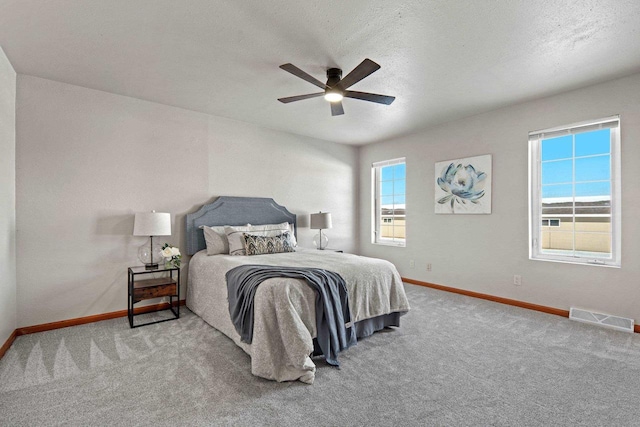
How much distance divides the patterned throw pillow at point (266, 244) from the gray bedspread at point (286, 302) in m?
0.22

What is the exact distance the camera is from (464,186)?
4.52m

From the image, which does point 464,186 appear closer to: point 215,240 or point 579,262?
point 579,262

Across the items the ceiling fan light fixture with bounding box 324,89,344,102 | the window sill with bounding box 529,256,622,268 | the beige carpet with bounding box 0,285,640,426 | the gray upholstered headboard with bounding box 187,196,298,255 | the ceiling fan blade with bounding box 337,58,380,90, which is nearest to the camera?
the beige carpet with bounding box 0,285,640,426

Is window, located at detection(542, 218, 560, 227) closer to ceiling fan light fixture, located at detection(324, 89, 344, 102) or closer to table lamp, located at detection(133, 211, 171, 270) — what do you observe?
ceiling fan light fixture, located at detection(324, 89, 344, 102)

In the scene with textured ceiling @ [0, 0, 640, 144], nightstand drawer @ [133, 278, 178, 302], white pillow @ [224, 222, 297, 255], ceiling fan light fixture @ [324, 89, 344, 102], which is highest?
textured ceiling @ [0, 0, 640, 144]

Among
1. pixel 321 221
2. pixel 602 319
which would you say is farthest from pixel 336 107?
pixel 602 319

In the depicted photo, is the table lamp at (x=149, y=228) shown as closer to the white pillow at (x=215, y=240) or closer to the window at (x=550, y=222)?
the white pillow at (x=215, y=240)

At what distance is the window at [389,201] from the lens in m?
5.52

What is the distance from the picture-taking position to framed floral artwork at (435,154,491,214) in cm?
427

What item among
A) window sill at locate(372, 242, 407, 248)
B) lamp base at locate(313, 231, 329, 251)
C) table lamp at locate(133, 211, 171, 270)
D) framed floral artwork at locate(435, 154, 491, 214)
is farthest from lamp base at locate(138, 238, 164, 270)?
framed floral artwork at locate(435, 154, 491, 214)

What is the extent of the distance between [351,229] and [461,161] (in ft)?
7.71

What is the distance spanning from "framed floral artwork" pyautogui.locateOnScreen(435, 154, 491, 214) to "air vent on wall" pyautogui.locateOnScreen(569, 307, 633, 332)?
148cm

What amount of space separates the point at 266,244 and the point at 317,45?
2.28 meters

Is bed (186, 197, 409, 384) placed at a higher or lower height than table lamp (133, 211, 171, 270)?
lower
